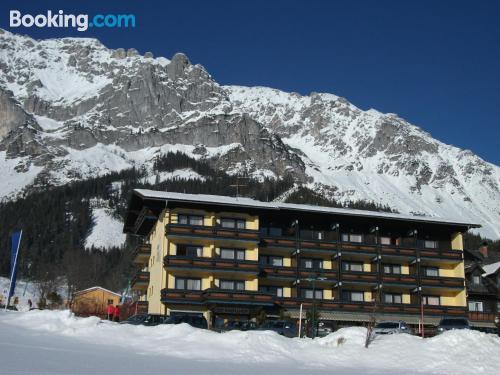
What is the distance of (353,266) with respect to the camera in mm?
71875

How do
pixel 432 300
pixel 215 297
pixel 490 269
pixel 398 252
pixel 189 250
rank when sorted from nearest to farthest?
pixel 215 297 < pixel 189 250 < pixel 398 252 < pixel 432 300 < pixel 490 269

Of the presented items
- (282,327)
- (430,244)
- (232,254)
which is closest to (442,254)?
(430,244)

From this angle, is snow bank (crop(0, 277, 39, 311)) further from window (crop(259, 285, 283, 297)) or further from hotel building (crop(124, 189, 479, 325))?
window (crop(259, 285, 283, 297))

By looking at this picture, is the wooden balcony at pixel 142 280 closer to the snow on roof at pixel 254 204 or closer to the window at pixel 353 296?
the snow on roof at pixel 254 204

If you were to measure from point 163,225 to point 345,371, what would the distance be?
4104cm

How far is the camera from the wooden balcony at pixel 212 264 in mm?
63188

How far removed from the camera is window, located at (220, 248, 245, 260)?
218 feet

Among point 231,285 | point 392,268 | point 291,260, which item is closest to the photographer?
point 231,285

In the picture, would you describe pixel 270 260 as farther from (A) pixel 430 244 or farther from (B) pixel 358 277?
(A) pixel 430 244

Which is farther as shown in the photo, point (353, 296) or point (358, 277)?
point (353, 296)

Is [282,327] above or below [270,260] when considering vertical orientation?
below

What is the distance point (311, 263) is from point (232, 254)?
30.4ft

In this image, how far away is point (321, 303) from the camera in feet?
222

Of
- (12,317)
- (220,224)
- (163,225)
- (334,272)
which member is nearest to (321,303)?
(334,272)
